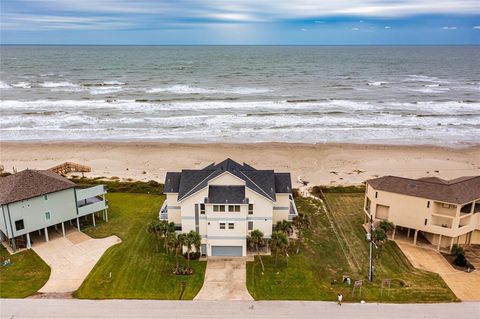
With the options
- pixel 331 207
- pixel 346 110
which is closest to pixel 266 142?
pixel 331 207

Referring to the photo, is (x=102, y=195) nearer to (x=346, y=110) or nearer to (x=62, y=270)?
(x=62, y=270)

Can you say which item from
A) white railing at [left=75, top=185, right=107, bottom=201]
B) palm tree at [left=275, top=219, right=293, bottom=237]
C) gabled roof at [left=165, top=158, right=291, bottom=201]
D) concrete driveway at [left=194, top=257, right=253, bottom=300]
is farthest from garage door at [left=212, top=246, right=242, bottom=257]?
white railing at [left=75, top=185, right=107, bottom=201]

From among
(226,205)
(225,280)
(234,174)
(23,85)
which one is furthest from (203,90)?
(225,280)

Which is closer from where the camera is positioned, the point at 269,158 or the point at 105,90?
the point at 269,158

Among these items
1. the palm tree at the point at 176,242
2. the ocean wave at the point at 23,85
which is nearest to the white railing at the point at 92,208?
the palm tree at the point at 176,242

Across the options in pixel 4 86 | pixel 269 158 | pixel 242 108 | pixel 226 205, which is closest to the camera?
pixel 226 205

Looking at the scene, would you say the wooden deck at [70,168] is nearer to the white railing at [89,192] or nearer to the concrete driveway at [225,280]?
the white railing at [89,192]

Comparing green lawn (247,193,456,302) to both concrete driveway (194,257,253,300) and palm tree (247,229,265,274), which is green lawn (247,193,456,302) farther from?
palm tree (247,229,265,274)

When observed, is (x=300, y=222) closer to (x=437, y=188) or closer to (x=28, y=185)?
(x=437, y=188)
